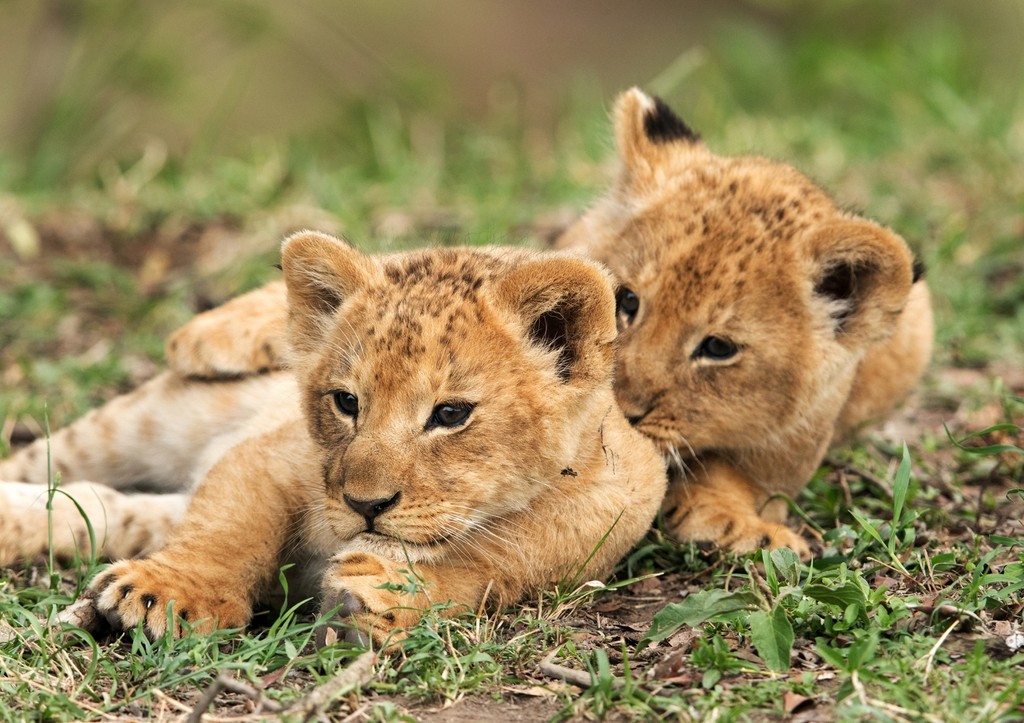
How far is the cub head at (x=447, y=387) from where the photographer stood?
12.4 ft

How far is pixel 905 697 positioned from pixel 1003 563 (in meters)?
1.13

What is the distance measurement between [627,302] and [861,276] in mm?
884

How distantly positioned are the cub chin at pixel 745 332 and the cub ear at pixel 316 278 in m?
1.13

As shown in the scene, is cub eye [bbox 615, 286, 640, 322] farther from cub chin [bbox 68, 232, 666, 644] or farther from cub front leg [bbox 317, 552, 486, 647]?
cub front leg [bbox 317, 552, 486, 647]

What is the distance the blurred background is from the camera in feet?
23.0

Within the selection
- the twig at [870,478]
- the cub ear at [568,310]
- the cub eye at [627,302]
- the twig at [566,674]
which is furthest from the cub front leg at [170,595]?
the twig at [870,478]

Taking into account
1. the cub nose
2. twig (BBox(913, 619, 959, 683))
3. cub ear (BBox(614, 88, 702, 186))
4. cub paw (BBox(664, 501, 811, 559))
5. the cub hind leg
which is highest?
cub ear (BBox(614, 88, 702, 186))

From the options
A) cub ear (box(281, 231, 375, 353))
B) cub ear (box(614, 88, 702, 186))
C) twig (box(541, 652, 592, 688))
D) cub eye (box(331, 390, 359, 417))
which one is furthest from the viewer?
cub ear (box(614, 88, 702, 186))

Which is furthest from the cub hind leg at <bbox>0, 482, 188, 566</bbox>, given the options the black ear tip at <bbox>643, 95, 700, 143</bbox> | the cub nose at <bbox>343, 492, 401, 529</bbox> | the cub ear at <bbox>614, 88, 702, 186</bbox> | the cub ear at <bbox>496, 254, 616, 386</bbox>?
the black ear tip at <bbox>643, 95, 700, 143</bbox>

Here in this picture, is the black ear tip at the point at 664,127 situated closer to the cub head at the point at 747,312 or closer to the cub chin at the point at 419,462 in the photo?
the cub head at the point at 747,312

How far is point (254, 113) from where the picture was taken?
15578 millimetres

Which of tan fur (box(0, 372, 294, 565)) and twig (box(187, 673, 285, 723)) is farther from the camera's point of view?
tan fur (box(0, 372, 294, 565))

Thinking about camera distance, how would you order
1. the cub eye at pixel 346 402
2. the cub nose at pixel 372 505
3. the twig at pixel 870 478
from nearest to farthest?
the cub nose at pixel 372 505 → the cub eye at pixel 346 402 → the twig at pixel 870 478

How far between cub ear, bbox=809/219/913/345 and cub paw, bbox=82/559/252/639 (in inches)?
96.8
